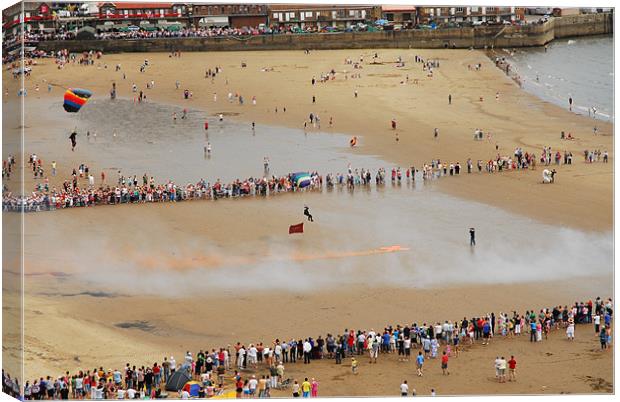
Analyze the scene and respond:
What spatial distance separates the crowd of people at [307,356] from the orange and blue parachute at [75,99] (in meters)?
23.7

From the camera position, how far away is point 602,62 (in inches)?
2985

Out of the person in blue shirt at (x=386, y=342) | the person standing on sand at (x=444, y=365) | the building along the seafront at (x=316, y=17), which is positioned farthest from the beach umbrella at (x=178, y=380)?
the building along the seafront at (x=316, y=17)

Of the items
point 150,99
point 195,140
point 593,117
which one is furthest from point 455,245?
point 150,99

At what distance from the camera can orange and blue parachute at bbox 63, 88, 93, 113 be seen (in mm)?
51281

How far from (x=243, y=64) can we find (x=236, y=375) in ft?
146

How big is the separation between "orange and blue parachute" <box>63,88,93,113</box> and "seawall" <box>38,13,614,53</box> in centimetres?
631

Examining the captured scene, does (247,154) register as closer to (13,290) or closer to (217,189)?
(217,189)

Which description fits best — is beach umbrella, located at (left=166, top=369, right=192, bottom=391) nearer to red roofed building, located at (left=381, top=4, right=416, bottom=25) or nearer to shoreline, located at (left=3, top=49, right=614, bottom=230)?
shoreline, located at (left=3, top=49, right=614, bottom=230)

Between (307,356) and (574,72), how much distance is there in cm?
4586

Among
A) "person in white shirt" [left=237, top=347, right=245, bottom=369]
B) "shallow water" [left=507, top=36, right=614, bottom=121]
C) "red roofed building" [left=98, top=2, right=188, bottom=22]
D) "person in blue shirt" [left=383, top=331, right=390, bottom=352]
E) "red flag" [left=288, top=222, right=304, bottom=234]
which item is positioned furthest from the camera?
"shallow water" [left=507, top=36, right=614, bottom=121]

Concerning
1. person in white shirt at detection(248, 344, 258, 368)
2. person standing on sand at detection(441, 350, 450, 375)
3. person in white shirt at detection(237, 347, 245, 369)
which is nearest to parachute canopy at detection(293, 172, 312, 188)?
person in white shirt at detection(248, 344, 258, 368)

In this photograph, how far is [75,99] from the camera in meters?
55.3

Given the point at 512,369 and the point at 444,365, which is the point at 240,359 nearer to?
the point at 444,365

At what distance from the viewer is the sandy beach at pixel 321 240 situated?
29.6 meters
